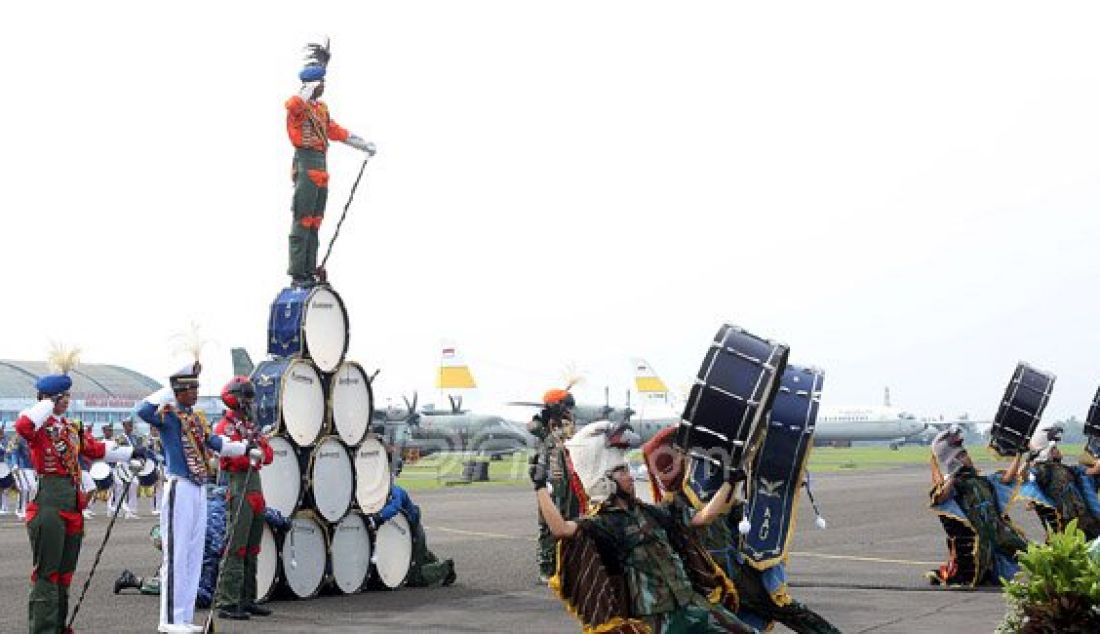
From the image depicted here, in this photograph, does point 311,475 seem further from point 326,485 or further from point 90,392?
point 90,392

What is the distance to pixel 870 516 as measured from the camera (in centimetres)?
2842

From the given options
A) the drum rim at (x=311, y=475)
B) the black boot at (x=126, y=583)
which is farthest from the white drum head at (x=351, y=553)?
the black boot at (x=126, y=583)

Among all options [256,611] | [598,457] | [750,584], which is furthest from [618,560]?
[256,611]

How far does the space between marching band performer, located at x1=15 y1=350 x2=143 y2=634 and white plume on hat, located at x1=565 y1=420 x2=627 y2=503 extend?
5388 millimetres

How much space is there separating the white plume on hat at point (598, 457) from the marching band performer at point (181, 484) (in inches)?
216

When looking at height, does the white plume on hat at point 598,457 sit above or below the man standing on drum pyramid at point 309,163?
below

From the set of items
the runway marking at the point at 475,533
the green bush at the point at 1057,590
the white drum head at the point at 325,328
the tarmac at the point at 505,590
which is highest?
the white drum head at the point at 325,328

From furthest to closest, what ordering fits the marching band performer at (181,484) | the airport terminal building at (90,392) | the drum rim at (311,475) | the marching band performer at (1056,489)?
the airport terminal building at (90,392)
the marching band performer at (1056,489)
the drum rim at (311,475)
the marching band performer at (181,484)

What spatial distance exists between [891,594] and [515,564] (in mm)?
5586

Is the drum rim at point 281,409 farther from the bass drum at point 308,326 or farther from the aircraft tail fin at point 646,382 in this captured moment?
the aircraft tail fin at point 646,382

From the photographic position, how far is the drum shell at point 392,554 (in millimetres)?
15773

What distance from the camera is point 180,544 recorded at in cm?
1167

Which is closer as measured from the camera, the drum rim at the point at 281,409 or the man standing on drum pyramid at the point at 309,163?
the drum rim at the point at 281,409

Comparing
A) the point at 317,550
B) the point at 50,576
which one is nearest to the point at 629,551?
the point at 50,576
